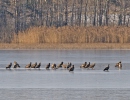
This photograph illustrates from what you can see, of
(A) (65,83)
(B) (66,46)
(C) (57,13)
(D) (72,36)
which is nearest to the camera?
(A) (65,83)

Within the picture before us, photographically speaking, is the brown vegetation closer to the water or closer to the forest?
the water

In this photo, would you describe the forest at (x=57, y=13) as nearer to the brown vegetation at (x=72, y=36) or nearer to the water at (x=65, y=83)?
the brown vegetation at (x=72, y=36)

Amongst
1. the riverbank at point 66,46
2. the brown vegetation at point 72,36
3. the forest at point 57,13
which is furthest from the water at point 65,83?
the forest at point 57,13

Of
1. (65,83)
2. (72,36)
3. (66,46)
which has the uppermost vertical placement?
(72,36)

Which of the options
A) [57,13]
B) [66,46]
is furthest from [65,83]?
[57,13]

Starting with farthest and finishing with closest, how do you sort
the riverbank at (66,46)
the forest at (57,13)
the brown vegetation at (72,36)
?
1. the forest at (57,13)
2. the brown vegetation at (72,36)
3. the riverbank at (66,46)

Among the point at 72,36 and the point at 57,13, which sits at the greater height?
the point at 57,13

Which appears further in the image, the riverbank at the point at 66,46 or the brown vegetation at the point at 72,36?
the brown vegetation at the point at 72,36

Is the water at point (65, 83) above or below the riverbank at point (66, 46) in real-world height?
below

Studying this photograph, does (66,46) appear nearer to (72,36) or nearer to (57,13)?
(72,36)

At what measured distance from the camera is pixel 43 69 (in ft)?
80.1
